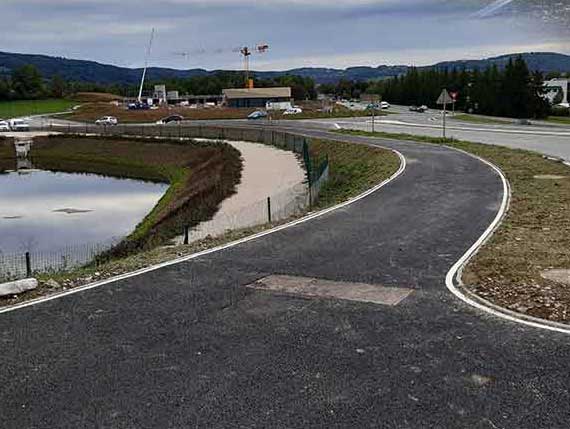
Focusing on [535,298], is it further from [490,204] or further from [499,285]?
[490,204]

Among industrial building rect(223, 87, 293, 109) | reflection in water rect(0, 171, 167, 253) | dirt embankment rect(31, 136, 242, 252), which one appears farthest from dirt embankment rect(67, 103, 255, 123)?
reflection in water rect(0, 171, 167, 253)

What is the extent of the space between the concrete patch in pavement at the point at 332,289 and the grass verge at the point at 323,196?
2.99 metres

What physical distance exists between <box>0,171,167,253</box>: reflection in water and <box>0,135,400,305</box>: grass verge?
35.2 ft

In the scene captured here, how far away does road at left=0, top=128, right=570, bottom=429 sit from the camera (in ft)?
22.6

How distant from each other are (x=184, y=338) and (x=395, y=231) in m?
8.12

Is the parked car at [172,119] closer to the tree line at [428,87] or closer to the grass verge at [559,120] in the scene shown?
the tree line at [428,87]

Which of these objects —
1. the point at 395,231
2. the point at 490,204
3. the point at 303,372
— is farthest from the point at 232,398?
the point at 490,204

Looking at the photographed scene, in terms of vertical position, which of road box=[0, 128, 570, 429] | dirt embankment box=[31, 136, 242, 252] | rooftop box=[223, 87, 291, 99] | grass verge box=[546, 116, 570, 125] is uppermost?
rooftop box=[223, 87, 291, 99]

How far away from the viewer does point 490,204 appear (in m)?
19.8

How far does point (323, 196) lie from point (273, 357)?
19470mm

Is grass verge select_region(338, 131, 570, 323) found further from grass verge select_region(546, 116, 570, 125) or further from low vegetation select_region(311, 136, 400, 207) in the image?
grass verge select_region(546, 116, 570, 125)

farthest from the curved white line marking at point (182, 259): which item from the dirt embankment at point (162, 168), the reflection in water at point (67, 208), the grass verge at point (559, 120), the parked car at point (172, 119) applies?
the parked car at point (172, 119)

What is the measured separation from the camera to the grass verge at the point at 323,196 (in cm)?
1261

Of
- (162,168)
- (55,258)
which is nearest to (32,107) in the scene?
(162,168)
